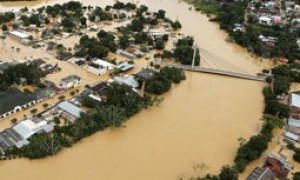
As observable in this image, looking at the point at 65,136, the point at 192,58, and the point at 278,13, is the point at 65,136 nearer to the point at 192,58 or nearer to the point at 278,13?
the point at 192,58

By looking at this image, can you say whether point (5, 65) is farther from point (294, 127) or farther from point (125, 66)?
point (294, 127)

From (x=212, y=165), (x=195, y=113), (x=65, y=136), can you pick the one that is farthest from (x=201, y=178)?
(x=65, y=136)

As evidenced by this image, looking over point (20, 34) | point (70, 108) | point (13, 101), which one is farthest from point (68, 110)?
point (20, 34)

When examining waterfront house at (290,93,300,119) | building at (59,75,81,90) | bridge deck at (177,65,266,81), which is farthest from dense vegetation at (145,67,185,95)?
waterfront house at (290,93,300,119)

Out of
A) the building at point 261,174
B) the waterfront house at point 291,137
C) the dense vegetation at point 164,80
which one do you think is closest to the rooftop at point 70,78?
the dense vegetation at point 164,80

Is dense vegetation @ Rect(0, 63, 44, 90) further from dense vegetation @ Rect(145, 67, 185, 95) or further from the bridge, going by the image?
the bridge

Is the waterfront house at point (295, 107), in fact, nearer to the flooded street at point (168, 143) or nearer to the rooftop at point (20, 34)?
the flooded street at point (168, 143)
